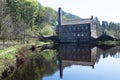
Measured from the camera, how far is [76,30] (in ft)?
304

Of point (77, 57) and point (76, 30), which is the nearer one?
Answer: point (77, 57)

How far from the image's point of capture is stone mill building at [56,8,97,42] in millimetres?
89125

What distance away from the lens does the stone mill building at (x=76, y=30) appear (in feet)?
292

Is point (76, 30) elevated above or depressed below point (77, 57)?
above

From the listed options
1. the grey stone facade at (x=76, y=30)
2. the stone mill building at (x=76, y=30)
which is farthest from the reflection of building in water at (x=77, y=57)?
the grey stone facade at (x=76, y=30)

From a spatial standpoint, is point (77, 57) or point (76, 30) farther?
point (76, 30)

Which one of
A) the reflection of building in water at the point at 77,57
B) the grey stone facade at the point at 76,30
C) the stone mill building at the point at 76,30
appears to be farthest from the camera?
the grey stone facade at the point at 76,30

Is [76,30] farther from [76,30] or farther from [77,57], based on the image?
[77,57]

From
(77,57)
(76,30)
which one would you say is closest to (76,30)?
(76,30)

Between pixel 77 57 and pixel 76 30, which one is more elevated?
pixel 76 30

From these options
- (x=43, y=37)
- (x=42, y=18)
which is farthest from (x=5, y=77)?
(x=42, y=18)

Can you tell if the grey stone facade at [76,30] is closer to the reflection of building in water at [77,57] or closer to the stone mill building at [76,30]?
the stone mill building at [76,30]

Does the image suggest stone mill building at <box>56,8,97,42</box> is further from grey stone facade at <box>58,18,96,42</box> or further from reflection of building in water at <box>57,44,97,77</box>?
reflection of building in water at <box>57,44,97,77</box>

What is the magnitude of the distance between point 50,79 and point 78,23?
72722 mm
